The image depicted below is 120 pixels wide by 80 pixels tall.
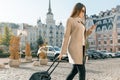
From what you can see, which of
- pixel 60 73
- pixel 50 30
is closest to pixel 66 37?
pixel 60 73

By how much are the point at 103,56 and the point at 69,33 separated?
35.9 meters

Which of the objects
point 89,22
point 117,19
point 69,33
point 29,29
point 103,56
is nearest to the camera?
point 69,33

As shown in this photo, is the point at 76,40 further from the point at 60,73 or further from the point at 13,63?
the point at 13,63

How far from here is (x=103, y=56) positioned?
40500mm

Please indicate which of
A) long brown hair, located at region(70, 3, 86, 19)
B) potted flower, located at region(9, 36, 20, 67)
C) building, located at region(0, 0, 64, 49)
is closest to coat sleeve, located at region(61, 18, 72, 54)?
long brown hair, located at region(70, 3, 86, 19)

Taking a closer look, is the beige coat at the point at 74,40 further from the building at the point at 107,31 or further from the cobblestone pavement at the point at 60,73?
the building at the point at 107,31

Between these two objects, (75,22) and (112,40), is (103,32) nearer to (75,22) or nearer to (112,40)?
(112,40)

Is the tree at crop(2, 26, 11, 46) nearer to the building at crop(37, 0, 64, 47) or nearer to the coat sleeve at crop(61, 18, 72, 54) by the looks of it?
the building at crop(37, 0, 64, 47)

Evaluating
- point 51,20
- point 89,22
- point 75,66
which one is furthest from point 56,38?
point 75,66

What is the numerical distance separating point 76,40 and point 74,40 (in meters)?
0.04

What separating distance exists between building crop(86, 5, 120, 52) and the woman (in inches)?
3018

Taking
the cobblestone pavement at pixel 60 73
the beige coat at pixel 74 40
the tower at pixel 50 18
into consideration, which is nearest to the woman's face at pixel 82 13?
the beige coat at pixel 74 40

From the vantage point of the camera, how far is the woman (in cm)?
512

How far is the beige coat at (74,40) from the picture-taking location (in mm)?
5133
